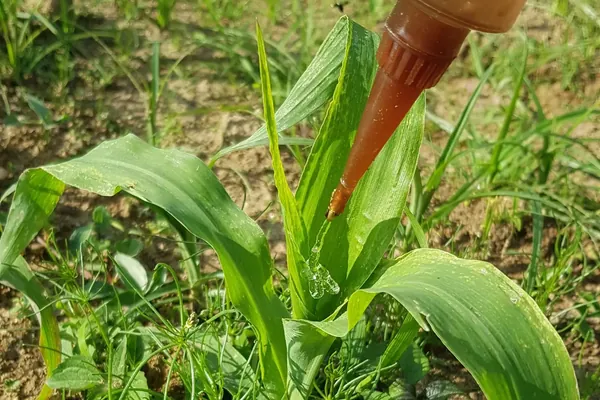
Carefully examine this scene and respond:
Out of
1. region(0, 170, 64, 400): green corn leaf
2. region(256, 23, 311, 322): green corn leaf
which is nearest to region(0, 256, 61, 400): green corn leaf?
region(0, 170, 64, 400): green corn leaf

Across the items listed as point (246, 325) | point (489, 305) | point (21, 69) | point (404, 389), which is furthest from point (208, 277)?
point (21, 69)

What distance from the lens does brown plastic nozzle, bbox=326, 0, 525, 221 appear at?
0.51m

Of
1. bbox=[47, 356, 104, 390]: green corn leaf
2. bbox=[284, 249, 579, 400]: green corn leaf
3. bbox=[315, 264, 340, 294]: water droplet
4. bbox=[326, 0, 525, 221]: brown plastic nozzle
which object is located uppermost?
bbox=[326, 0, 525, 221]: brown plastic nozzle

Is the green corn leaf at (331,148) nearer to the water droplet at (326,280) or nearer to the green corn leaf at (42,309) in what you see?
the water droplet at (326,280)

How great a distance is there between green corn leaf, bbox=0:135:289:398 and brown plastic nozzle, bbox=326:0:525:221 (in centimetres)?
21

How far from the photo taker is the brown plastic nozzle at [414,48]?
514 millimetres

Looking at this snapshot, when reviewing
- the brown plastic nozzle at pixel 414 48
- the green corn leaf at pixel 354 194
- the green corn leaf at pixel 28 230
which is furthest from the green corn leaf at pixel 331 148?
the green corn leaf at pixel 28 230

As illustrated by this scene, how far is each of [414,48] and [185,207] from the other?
0.34 metres

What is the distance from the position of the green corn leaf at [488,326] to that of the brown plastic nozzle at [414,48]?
15 cm

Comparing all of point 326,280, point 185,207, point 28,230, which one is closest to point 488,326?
point 326,280

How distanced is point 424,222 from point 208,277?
0.41 m

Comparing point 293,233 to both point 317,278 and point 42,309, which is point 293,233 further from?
point 42,309

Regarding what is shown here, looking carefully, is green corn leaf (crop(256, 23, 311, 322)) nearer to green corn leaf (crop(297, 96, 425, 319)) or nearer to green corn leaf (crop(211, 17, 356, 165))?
green corn leaf (crop(297, 96, 425, 319))

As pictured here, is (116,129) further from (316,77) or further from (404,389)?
(404,389)
